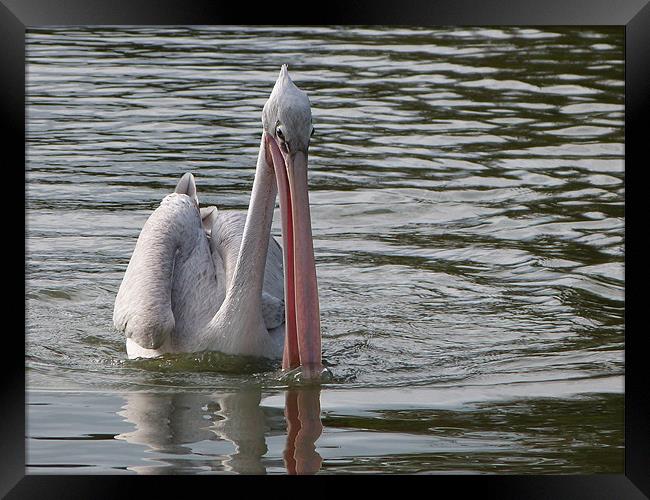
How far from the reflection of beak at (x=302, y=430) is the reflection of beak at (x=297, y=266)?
109 mm

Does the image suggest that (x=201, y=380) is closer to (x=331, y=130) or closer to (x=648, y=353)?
(x=648, y=353)

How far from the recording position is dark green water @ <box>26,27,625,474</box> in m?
4.51

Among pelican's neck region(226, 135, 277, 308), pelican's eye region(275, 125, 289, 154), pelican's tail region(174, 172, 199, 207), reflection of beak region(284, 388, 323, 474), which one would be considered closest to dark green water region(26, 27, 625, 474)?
reflection of beak region(284, 388, 323, 474)

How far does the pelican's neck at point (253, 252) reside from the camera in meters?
5.33

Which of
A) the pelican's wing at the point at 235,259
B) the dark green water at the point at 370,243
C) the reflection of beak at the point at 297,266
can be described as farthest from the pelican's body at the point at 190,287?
the reflection of beak at the point at 297,266

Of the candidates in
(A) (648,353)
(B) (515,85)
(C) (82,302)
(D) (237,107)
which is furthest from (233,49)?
(A) (648,353)

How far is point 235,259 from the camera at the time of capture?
18.9 ft

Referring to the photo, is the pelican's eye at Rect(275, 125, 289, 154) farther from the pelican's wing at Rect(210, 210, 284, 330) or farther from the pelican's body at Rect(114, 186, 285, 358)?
the pelican's wing at Rect(210, 210, 284, 330)

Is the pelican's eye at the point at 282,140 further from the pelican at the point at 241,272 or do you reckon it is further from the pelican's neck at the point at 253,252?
the pelican's neck at the point at 253,252

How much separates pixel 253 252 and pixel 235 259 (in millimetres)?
413
